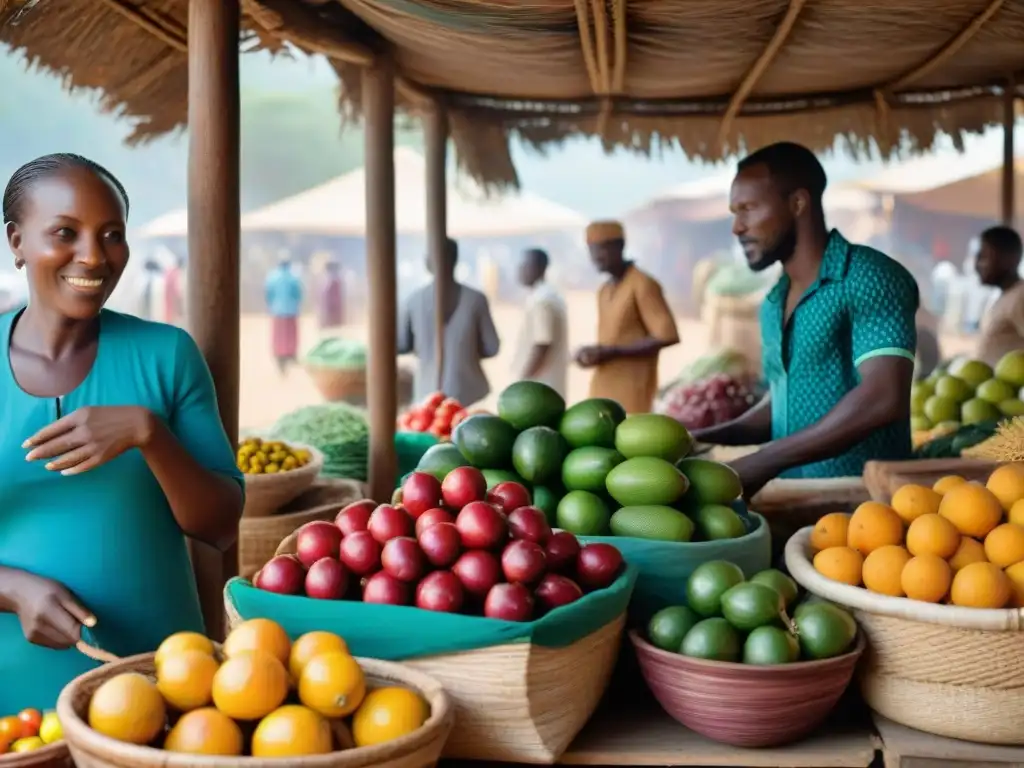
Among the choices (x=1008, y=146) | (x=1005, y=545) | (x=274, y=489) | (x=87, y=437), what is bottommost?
(x=274, y=489)

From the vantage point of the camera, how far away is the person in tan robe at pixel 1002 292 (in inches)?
260

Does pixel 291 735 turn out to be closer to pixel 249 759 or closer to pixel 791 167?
pixel 249 759

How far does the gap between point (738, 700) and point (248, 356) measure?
21.4 meters

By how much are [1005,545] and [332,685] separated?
48.4 inches

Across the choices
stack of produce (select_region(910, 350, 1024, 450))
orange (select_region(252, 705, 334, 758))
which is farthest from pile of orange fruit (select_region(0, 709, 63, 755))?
stack of produce (select_region(910, 350, 1024, 450))

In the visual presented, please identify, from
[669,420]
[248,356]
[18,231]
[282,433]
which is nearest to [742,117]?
[282,433]

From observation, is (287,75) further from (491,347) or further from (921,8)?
(921,8)

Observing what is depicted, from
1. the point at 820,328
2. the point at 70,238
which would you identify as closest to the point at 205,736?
the point at 70,238

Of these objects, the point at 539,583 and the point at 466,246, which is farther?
the point at 466,246

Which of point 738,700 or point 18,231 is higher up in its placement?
point 18,231

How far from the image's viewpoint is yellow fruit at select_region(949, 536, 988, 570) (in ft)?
6.54

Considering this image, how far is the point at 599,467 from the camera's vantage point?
234 cm

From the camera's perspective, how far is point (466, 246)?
1014 inches

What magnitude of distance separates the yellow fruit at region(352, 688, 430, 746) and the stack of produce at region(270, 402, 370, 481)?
3623 millimetres
